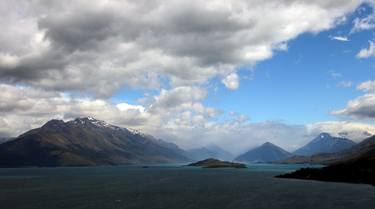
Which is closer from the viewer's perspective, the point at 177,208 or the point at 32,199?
the point at 177,208

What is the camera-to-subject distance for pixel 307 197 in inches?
6009

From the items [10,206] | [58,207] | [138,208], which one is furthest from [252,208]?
[10,206]

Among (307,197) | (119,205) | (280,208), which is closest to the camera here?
(280,208)

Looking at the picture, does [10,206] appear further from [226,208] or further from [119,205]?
[226,208]

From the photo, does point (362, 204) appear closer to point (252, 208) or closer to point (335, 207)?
point (335, 207)

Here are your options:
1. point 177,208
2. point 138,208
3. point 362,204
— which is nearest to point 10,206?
point 138,208

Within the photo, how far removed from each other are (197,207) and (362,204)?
53.3 metres

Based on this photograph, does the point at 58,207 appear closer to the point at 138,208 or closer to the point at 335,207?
the point at 138,208

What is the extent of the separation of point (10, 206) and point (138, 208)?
146 ft

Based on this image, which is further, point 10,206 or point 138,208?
point 10,206

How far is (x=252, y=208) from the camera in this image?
404ft

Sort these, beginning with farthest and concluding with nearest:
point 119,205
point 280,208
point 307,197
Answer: point 307,197 < point 119,205 < point 280,208

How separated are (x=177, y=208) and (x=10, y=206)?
5618 cm

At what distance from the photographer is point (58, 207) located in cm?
12838
